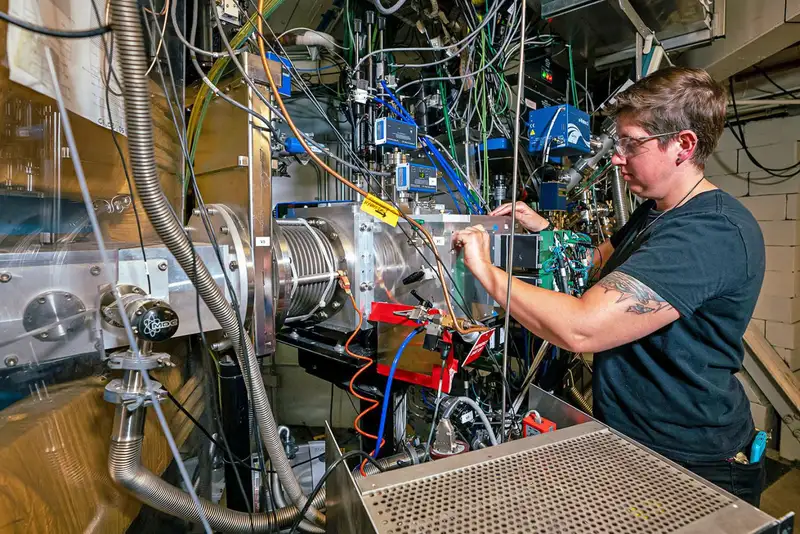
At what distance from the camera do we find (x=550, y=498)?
571 millimetres

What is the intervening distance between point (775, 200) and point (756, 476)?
2727 millimetres

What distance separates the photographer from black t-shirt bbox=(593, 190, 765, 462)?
935 mm

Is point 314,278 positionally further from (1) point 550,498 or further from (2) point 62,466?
(1) point 550,498

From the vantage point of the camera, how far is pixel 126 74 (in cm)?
51

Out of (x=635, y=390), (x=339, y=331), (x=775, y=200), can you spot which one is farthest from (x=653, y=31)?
(x=339, y=331)

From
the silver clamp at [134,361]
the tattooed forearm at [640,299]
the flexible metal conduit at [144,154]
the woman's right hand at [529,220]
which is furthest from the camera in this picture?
the woman's right hand at [529,220]

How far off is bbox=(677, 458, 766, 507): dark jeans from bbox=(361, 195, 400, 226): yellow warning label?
3.18 ft

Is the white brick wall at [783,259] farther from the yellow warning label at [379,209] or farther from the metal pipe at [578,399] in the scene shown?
the yellow warning label at [379,209]

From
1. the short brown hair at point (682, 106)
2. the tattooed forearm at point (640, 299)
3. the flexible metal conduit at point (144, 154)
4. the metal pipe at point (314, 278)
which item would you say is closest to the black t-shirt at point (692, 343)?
the tattooed forearm at point (640, 299)

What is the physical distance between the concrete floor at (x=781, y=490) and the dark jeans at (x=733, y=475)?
170cm

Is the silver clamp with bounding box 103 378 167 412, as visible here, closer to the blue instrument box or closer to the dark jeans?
the dark jeans

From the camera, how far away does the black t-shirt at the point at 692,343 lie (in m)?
0.93

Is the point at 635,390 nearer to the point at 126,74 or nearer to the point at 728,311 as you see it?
the point at 728,311

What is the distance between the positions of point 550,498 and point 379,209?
70 centimetres
